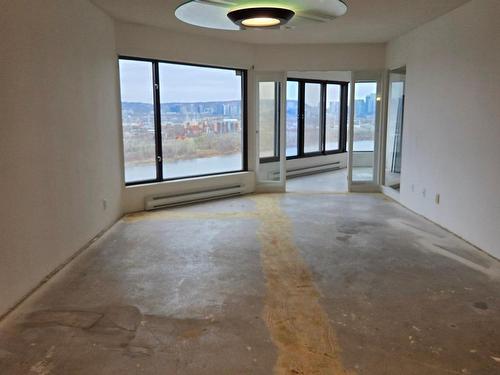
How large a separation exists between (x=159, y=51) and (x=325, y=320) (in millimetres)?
4634

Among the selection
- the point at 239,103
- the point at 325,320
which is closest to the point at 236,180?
the point at 239,103

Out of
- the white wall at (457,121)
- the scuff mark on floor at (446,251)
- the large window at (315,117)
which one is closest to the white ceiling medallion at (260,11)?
the white wall at (457,121)

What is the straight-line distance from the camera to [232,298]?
10.8 ft

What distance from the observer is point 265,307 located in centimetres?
315

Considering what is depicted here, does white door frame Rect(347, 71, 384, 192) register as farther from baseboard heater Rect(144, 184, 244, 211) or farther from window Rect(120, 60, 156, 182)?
window Rect(120, 60, 156, 182)

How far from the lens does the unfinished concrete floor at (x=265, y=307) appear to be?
2469 millimetres

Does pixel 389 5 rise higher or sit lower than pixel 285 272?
higher

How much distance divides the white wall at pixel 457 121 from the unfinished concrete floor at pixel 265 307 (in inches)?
13.9

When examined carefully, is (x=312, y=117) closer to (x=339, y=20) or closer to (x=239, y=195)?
(x=239, y=195)

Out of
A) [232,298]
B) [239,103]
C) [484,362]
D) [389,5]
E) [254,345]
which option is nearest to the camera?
[484,362]

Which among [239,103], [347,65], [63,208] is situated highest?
[347,65]

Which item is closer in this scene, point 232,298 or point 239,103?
point 232,298

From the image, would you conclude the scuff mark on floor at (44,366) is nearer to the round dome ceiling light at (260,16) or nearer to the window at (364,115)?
the round dome ceiling light at (260,16)

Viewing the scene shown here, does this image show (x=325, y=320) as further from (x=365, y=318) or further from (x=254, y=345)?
(x=254, y=345)
